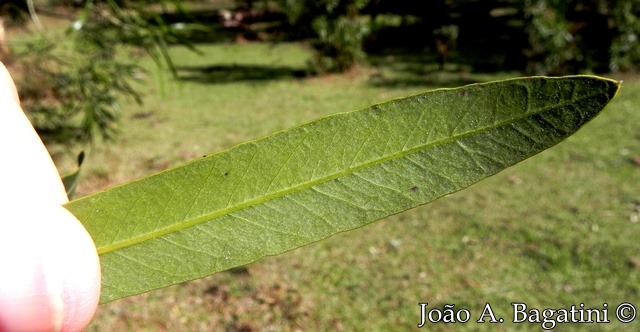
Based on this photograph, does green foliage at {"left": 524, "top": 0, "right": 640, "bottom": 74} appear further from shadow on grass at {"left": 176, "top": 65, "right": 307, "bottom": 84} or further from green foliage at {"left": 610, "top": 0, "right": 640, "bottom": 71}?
shadow on grass at {"left": 176, "top": 65, "right": 307, "bottom": 84}

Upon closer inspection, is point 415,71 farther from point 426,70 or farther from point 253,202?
point 253,202

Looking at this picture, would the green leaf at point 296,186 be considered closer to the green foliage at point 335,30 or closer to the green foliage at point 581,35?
the green foliage at point 581,35

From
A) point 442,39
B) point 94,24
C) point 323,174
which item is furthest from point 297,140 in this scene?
point 442,39

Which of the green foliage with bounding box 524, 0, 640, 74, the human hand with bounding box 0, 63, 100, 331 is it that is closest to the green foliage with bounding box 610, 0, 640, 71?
the green foliage with bounding box 524, 0, 640, 74

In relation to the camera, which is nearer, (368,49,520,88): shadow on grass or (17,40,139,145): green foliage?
(17,40,139,145): green foliage

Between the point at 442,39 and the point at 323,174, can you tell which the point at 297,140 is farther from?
the point at 442,39

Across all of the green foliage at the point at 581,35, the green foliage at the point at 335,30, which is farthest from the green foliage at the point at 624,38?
the green foliage at the point at 335,30

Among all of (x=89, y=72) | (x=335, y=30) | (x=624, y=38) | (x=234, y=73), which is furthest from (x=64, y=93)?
(x=624, y=38)
